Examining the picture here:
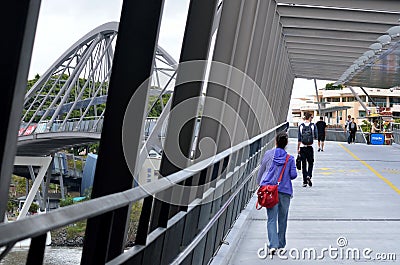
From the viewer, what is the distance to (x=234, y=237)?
8031mm

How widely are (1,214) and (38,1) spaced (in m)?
0.79

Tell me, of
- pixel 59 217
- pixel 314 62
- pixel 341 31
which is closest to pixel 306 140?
pixel 341 31

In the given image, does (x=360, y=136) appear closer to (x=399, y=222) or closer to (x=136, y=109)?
(x=399, y=222)

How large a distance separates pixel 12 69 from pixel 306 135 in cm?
1129

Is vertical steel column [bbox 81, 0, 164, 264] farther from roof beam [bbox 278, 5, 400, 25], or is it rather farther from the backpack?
roof beam [bbox 278, 5, 400, 25]

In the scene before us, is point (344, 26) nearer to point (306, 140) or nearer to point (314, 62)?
point (306, 140)

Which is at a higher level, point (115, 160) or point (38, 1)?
point (38, 1)

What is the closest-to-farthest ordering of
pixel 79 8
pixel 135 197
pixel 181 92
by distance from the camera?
pixel 135 197 < pixel 79 8 < pixel 181 92

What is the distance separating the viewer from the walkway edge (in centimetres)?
678

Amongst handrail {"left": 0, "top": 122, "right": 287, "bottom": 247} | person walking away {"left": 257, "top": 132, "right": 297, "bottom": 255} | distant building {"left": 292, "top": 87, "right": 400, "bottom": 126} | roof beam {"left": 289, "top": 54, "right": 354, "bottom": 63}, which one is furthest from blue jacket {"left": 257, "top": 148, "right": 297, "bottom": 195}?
distant building {"left": 292, "top": 87, "right": 400, "bottom": 126}

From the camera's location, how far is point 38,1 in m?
2.47

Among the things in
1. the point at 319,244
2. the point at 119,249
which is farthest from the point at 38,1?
the point at 319,244

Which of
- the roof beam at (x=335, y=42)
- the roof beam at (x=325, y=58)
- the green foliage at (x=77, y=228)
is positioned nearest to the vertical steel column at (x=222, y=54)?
the green foliage at (x=77, y=228)

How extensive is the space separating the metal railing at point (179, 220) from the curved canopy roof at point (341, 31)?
9165mm
